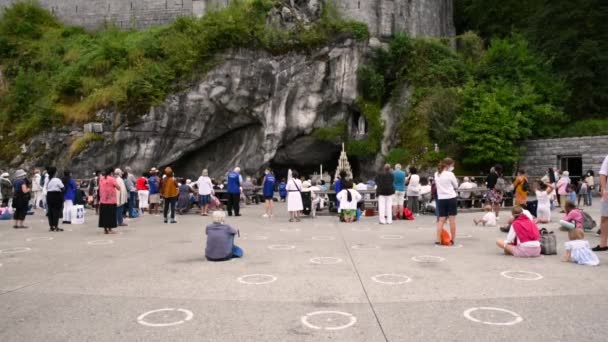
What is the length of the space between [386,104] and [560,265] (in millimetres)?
22353

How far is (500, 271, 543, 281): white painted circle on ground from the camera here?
20.4 ft

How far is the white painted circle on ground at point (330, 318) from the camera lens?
4395 mm

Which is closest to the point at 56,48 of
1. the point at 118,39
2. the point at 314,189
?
the point at 118,39

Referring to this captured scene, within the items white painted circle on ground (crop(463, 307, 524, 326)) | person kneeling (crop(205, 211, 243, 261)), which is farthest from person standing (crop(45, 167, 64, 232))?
white painted circle on ground (crop(463, 307, 524, 326))

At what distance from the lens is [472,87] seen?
26.2 m

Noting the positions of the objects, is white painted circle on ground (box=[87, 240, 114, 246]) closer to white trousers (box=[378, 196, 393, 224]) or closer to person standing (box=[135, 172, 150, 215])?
person standing (box=[135, 172, 150, 215])

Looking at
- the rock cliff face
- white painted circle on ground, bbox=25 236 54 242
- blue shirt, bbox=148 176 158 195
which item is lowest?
white painted circle on ground, bbox=25 236 54 242

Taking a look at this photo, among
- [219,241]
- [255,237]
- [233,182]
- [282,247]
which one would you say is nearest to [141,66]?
[233,182]

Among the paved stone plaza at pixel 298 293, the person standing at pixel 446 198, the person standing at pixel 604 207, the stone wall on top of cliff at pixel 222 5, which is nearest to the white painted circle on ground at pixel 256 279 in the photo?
the paved stone plaza at pixel 298 293

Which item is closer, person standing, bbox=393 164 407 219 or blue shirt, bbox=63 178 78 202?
blue shirt, bbox=63 178 78 202

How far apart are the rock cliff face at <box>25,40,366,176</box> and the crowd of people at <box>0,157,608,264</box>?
7479 mm

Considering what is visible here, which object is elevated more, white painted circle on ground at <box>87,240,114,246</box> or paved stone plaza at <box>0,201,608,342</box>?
white painted circle on ground at <box>87,240,114,246</box>

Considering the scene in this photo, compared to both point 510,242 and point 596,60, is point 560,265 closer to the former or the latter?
point 510,242

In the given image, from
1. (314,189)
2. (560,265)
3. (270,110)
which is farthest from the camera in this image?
(270,110)
